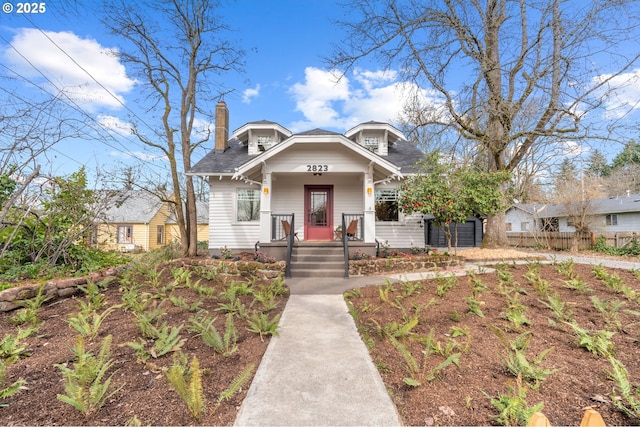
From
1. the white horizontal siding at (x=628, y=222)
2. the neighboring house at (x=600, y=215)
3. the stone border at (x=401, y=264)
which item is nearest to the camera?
the stone border at (x=401, y=264)

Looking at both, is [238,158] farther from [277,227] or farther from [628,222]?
[628,222]

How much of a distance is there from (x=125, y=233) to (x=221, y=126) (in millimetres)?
16766

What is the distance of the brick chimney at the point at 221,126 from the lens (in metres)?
13.1

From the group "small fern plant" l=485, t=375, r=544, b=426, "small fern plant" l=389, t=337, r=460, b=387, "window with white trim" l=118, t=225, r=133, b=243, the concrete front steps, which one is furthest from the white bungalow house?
"window with white trim" l=118, t=225, r=133, b=243

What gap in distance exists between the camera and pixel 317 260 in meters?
8.61

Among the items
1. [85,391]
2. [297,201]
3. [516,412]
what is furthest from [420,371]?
[297,201]

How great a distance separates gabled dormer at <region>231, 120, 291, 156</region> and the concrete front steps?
5.48 metres

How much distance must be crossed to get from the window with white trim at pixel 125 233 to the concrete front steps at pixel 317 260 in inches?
830

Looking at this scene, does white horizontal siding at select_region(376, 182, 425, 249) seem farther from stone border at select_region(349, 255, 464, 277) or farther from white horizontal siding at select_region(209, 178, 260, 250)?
white horizontal siding at select_region(209, 178, 260, 250)

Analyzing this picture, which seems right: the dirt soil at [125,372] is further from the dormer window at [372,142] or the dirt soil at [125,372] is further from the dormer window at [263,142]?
the dormer window at [372,142]

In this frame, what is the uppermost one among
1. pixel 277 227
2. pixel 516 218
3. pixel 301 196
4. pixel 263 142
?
pixel 263 142

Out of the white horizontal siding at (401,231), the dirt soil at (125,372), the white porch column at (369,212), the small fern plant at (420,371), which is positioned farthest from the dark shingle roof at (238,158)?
the small fern plant at (420,371)

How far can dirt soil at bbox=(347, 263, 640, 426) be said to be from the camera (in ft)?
7.13

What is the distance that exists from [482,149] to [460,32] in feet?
16.2
